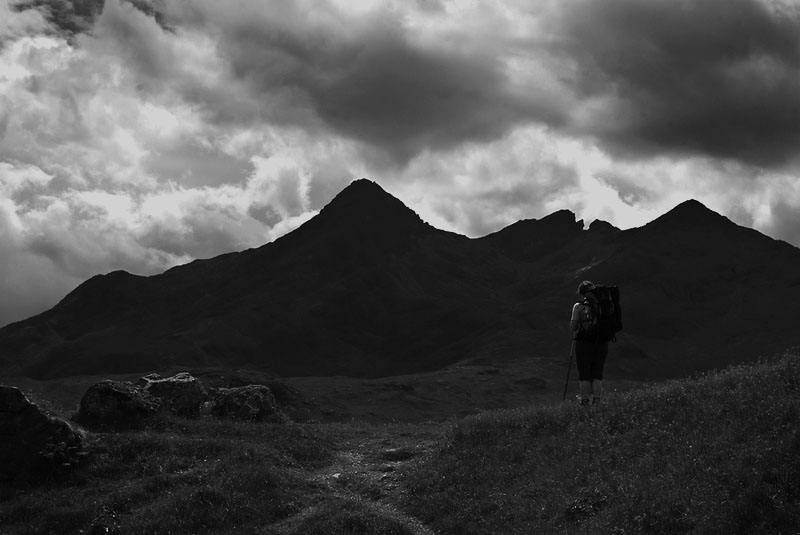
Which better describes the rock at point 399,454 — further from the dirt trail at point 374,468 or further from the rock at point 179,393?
the rock at point 179,393

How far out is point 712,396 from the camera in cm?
1972

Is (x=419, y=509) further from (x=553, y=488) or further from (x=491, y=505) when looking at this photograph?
(x=553, y=488)

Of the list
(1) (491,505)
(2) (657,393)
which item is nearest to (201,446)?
(1) (491,505)

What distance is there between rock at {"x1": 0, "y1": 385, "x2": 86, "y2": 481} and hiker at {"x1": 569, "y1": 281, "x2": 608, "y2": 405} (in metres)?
15.8

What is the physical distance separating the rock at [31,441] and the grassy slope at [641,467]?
1075 centimetres

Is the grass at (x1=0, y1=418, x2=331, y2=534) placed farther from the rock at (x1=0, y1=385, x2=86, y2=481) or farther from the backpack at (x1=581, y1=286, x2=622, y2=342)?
the backpack at (x1=581, y1=286, x2=622, y2=342)

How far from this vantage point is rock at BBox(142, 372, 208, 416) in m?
31.4

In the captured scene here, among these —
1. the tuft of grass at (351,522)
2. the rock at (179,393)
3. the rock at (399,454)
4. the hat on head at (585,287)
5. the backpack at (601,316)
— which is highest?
the hat on head at (585,287)

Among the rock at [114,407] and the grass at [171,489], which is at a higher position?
the rock at [114,407]

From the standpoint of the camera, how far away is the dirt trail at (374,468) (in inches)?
830

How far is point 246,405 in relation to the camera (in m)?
32.1

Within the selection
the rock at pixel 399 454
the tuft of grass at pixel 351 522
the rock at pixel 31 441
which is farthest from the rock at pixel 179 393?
the tuft of grass at pixel 351 522

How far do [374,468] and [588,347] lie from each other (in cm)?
809

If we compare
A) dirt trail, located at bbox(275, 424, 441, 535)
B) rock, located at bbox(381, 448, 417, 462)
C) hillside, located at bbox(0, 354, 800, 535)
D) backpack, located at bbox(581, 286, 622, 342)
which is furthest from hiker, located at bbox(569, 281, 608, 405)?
rock, located at bbox(381, 448, 417, 462)
